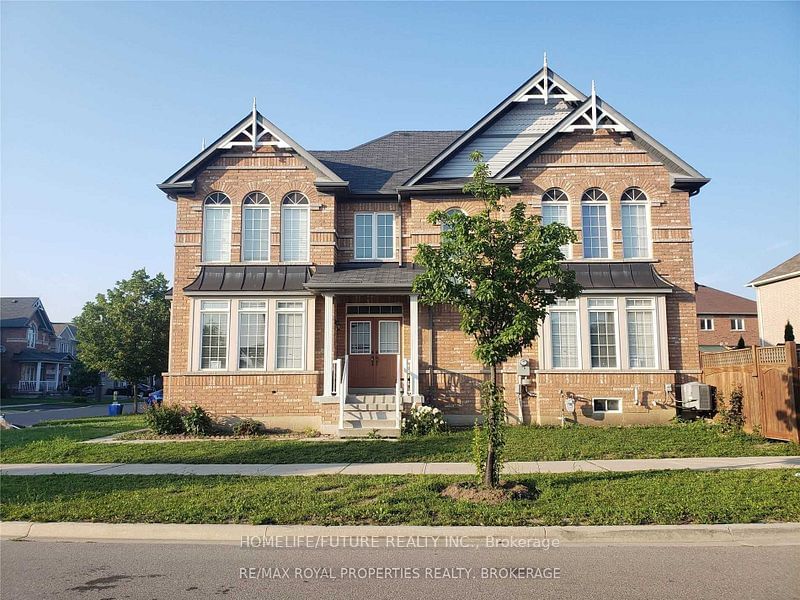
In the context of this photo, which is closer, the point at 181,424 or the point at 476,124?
the point at 181,424

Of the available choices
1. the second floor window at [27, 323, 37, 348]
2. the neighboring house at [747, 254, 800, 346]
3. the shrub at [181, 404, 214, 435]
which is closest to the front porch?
the shrub at [181, 404, 214, 435]

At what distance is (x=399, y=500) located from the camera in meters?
7.93

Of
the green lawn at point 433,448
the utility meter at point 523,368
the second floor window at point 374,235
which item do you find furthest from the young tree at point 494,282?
the second floor window at point 374,235

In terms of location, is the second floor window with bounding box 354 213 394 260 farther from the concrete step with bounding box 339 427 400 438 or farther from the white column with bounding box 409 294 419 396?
the concrete step with bounding box 339 427 400 438

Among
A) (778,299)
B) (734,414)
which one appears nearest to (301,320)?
(734,414)

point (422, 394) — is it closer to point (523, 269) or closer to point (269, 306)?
point (269, 306)

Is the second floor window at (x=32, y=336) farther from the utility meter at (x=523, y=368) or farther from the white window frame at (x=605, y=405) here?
the white window frame at (x=605, y=405)

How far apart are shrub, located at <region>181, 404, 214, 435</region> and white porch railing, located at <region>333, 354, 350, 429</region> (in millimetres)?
3513

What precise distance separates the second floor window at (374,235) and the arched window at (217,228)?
3760mm

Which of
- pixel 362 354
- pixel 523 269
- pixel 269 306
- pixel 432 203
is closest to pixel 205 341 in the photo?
pixel 269 306

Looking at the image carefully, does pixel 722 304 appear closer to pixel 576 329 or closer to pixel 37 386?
pixel 576 329

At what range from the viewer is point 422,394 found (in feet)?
53.5

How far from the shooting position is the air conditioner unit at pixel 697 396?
15.2 meters

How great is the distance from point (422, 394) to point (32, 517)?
33.3 ft
